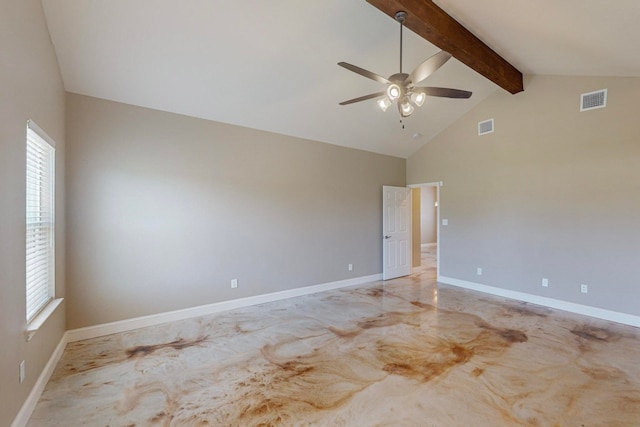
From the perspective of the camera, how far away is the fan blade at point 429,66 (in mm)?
2350

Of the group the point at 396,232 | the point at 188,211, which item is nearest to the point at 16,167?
the point at 188,211

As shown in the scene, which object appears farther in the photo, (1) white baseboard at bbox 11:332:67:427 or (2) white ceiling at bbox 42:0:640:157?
(2) white ceiling at bbox 42:0:640:157

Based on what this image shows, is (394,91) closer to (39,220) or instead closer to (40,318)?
(39,220)

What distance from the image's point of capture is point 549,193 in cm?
464

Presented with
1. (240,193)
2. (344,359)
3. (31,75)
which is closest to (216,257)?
(240,193)

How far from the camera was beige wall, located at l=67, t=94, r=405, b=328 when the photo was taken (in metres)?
3.49

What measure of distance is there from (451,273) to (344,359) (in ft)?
12.9

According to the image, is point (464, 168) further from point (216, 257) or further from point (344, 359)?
point (216, 257)

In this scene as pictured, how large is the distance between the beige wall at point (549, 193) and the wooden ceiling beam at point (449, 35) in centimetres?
100

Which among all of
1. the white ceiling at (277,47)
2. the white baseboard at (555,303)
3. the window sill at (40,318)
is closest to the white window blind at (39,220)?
the window sill at (40,318)

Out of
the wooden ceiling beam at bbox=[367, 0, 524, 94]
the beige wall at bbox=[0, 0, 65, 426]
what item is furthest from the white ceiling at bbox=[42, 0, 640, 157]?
the beige wall at bbox=[0, 0, 65, 426]

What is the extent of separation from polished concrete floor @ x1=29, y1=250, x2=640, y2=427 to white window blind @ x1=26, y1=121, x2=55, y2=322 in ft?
2.56

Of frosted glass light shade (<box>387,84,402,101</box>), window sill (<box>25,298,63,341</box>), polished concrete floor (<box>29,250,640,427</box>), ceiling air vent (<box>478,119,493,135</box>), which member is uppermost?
ceiling air vent (<box>478,119,493,135</box>)

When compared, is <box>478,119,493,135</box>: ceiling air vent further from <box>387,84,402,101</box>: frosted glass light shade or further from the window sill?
the window sill
